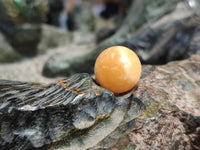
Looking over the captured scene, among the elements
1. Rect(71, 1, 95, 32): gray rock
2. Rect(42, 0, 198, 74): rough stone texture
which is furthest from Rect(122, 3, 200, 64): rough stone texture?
Rect(71, 1, 95, 32): gray rock

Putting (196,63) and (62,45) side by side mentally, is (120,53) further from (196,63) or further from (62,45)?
(62,45)

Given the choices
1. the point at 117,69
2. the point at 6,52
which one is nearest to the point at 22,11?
the point at 6,52

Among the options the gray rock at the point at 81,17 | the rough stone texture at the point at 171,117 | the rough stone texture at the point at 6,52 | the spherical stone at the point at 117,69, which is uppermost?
the gray rock at the point at 81,17

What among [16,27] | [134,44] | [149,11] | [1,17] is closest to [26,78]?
[16,27]

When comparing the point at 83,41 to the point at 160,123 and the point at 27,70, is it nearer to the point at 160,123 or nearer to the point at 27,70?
the point at 27,70

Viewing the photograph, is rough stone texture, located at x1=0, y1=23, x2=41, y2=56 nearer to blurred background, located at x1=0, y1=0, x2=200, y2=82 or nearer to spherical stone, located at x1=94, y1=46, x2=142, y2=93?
blurred background, located at x1=0, y1=0, x2=200, y2=82

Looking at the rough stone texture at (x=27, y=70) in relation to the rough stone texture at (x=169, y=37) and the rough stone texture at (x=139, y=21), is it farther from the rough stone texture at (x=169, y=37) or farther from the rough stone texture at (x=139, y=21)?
the rough stone texture at (x=169, y=37)

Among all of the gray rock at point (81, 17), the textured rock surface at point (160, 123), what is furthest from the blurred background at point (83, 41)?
the textured rock surface at point (160, 123)
